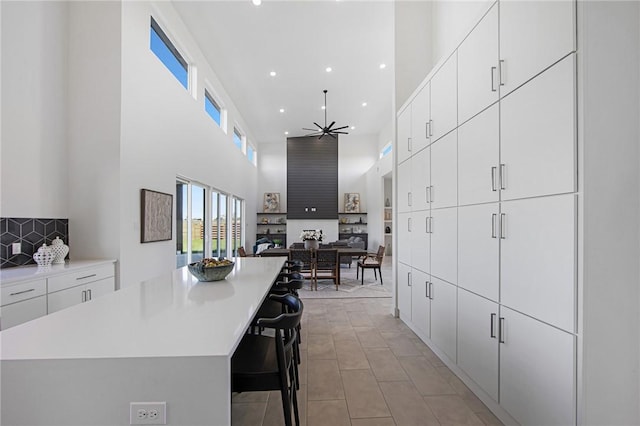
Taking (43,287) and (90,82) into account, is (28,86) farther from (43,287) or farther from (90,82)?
Result: (43,287)

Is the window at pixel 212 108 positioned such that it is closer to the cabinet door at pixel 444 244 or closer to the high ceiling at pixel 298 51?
the high ceiling at pixel 298 51

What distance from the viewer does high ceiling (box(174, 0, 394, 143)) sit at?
4.75m

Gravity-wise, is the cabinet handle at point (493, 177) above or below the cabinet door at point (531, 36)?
below

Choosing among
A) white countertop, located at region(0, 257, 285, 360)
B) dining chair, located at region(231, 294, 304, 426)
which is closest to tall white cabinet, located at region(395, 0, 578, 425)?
dining chair, located at region(231, 294, 304, 426)

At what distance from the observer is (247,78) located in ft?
23.1

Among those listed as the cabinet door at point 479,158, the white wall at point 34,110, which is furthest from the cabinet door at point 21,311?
the cabinet door at point 479,158

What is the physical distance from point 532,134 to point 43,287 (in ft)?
11.7

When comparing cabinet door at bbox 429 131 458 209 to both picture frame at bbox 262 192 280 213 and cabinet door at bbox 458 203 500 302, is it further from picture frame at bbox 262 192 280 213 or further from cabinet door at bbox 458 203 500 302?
picture frame at bbox 262 192 280 213

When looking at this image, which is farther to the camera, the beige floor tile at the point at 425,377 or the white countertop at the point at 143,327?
the beige floor tile at the point at 425,377

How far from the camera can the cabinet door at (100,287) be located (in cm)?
300

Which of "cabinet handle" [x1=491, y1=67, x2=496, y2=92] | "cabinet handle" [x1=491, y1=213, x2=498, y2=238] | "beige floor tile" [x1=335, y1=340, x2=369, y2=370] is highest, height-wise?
"cabinet handle" [x1=491, y1=67, x2=496, y2=92]

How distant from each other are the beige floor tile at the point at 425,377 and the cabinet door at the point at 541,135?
1503 millimetres

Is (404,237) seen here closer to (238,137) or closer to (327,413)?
(327,413)

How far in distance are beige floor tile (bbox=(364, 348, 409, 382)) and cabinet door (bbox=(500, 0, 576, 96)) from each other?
7.28 feet
